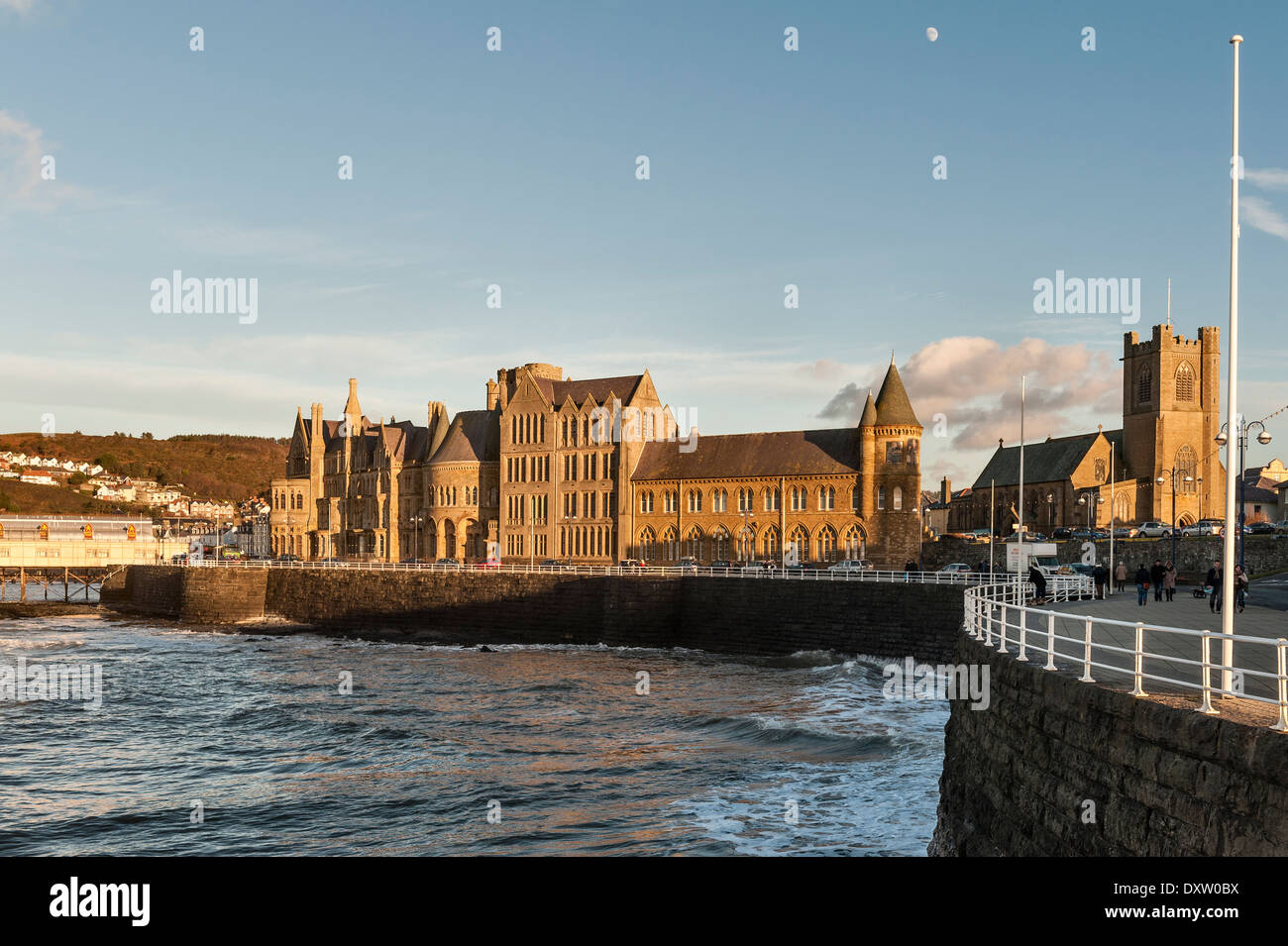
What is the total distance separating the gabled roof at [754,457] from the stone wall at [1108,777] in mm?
63798

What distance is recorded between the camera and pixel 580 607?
2362 inches

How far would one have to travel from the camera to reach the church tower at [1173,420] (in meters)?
108

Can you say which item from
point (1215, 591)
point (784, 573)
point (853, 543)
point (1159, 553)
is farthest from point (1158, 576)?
point (853, 543)

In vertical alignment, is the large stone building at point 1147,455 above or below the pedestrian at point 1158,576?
above

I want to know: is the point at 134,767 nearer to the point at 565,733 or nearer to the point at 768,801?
the point at 565,733

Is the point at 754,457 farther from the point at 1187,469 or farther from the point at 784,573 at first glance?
the point at 1187,469

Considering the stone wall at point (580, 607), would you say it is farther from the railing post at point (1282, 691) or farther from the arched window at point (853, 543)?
the railing post at point (1282, 691)

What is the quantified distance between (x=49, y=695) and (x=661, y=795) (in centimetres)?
2745

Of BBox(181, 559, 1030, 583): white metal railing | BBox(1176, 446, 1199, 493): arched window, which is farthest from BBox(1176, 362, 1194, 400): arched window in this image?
BBox(181, 559, 1030, 583): white metal railing

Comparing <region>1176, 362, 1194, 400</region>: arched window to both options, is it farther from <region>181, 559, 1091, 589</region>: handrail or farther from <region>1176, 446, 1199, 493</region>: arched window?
<region>181, 559, 1091, 589</region>: handrail

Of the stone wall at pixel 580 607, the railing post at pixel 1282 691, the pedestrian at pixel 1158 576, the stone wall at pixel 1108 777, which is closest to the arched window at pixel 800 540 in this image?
the stone wall at pixel 580 607
